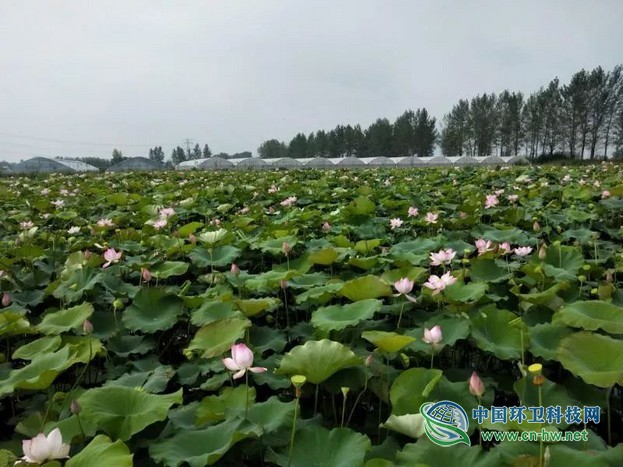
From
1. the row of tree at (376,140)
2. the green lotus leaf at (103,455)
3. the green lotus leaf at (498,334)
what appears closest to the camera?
the green lotus leaf at (103,455)

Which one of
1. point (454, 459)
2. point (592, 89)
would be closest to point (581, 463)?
point (454, 459)

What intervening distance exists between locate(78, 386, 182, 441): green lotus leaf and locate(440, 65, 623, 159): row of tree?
148ft

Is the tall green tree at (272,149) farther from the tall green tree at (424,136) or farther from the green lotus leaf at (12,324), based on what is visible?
the green lotus leaf at (12,324)

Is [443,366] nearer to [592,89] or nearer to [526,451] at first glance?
[526,451]

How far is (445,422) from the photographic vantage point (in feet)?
2.85

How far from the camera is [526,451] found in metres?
0.81

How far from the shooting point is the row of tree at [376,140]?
5597 cm

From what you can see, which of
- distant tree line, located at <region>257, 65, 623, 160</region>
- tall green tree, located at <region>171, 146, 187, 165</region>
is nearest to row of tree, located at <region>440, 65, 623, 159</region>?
distant tree line, located at <region>257, 65, 623, 160</region>

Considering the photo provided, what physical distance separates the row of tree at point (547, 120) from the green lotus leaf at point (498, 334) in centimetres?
4438

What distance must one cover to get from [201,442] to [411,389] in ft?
1.44

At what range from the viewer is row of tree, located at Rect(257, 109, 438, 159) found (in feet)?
184

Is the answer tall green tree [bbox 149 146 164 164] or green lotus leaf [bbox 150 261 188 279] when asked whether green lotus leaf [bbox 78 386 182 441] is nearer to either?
green lotus leaf [bbox 150 261 188 279]

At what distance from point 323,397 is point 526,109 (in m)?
49.5

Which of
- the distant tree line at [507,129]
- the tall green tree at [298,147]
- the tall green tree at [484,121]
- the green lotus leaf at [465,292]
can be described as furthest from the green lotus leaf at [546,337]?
the tall green tree at [298,147]
